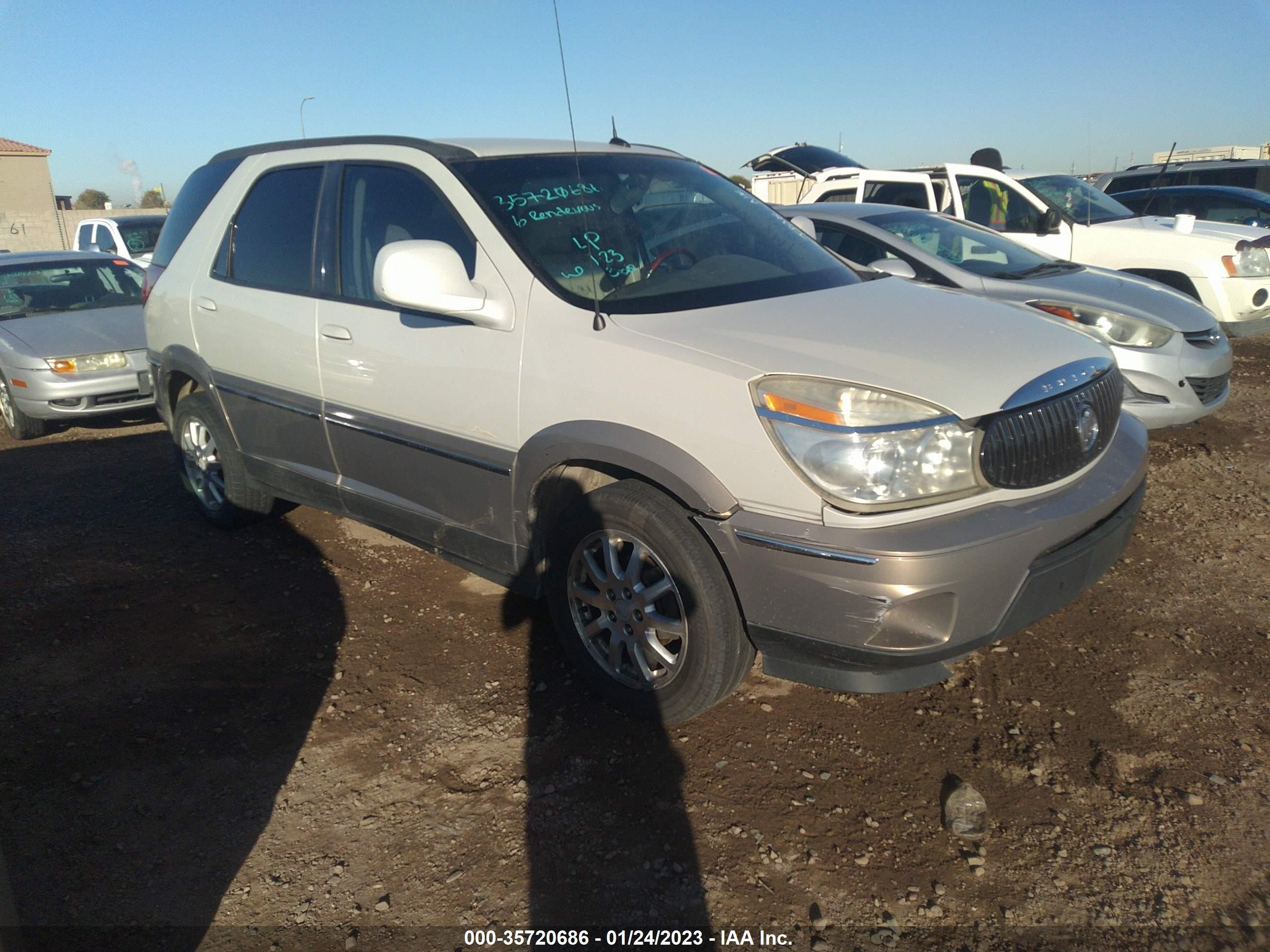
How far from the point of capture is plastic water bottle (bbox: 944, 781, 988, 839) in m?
2.57

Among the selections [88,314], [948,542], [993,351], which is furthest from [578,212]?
[88,314]

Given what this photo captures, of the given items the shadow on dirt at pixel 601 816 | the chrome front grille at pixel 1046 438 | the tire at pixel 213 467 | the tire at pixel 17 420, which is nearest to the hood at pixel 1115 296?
the chrome front grille at pixel 1046 438

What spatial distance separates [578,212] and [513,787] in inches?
81.0

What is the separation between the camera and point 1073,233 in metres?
8.23

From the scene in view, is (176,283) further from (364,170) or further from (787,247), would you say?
(787,247)

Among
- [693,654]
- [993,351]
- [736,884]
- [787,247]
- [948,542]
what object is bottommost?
[736,884]

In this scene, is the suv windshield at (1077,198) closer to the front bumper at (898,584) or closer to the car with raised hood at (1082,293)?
the car with raised hood at (1082,293)

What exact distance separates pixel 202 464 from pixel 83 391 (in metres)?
2.90

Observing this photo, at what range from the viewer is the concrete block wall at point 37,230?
27031 mm

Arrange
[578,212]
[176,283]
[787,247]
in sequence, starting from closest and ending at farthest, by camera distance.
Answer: [578,212] → [787,247] → [176,283]

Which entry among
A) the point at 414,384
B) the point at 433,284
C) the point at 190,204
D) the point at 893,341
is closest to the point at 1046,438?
the point at 893,341

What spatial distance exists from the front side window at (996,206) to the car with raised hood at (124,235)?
10.3 metres

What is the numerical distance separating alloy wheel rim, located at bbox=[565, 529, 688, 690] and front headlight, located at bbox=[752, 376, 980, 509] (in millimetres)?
615

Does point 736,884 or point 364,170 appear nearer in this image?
point 736,884
